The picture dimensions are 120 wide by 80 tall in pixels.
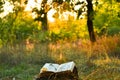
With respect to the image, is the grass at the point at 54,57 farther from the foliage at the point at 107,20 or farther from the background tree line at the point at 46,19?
the foliage at the point at 107,20

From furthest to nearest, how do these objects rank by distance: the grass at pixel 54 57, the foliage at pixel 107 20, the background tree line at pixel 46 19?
the foliage at pixel 107 20, the background tree line at pixel 46 19, the grass at pixel 54 57

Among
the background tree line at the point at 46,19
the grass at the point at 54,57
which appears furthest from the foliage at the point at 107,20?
the grass at the point at 54,57

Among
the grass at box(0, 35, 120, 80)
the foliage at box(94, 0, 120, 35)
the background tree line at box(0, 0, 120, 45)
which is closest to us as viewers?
the grass at box(0, 35, 120, 80)

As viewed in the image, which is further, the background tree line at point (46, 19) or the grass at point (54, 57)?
the background tree line at point (46, 19)

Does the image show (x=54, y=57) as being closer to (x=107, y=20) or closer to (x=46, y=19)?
(x=46, y=19)

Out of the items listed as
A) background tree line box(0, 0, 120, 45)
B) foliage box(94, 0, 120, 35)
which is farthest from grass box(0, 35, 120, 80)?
foliage box(94, 0, 120, 35)

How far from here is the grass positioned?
1265 cm

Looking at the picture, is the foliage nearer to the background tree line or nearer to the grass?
the background tree line

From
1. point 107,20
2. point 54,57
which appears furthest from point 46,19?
point 54,57

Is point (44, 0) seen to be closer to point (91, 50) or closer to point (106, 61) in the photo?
point (91, 50)

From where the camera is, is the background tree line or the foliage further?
the foliage

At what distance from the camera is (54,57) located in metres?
14.5

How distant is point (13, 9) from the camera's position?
20625mm

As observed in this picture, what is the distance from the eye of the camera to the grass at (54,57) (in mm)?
12648
